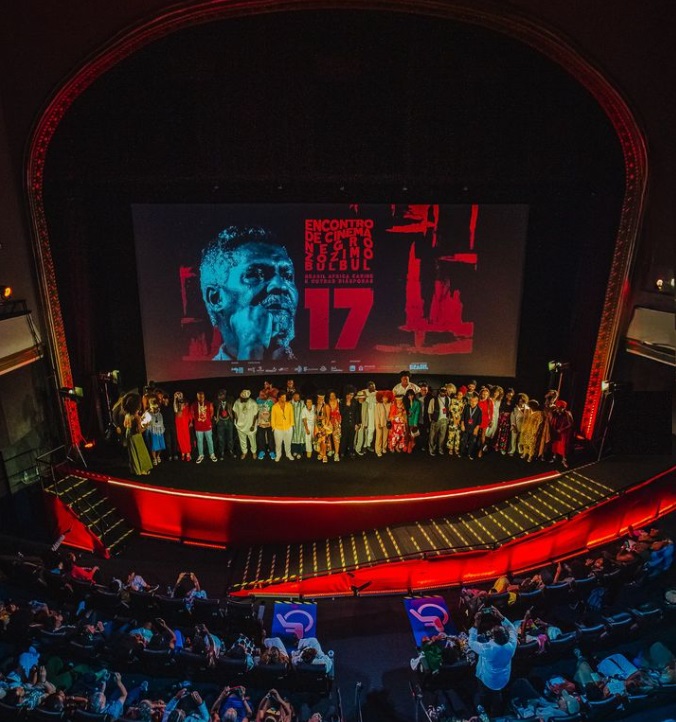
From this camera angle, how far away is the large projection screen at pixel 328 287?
11.2 m

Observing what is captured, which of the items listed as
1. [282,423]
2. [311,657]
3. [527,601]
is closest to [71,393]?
[282,423]

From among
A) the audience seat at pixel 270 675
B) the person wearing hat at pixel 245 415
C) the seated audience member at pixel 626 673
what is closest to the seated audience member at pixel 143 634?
the audience seat at pixel 270 675

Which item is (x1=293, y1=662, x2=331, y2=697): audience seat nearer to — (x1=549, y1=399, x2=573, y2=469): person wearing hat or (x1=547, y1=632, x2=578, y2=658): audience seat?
(x1=547, y1=632, x2=578, y2=658): audience seat

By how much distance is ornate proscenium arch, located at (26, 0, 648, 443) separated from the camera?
905 centimetres

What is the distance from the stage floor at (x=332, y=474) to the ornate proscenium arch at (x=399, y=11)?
2.36 m

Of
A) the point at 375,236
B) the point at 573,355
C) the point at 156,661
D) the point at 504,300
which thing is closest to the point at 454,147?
the point at 375,236

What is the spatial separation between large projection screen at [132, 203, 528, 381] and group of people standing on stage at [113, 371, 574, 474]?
1.36 m

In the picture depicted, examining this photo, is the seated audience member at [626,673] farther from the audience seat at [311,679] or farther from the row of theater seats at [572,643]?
the audience seat at [311,679]

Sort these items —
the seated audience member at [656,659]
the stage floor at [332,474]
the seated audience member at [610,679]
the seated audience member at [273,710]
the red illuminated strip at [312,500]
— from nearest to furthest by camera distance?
the seated audience member at [273,710] → the seated audience member at [610,679] → the seated audience member at [656,659] → the red illuminated strip at [312,500] → the stage floor at [332,474]

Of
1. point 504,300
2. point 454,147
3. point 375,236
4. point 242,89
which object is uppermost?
point 242,89

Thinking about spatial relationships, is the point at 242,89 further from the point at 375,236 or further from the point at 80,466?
the point at 80,466

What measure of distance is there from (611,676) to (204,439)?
315 inches

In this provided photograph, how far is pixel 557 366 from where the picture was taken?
36.6ft

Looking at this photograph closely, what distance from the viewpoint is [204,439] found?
11023 mm
